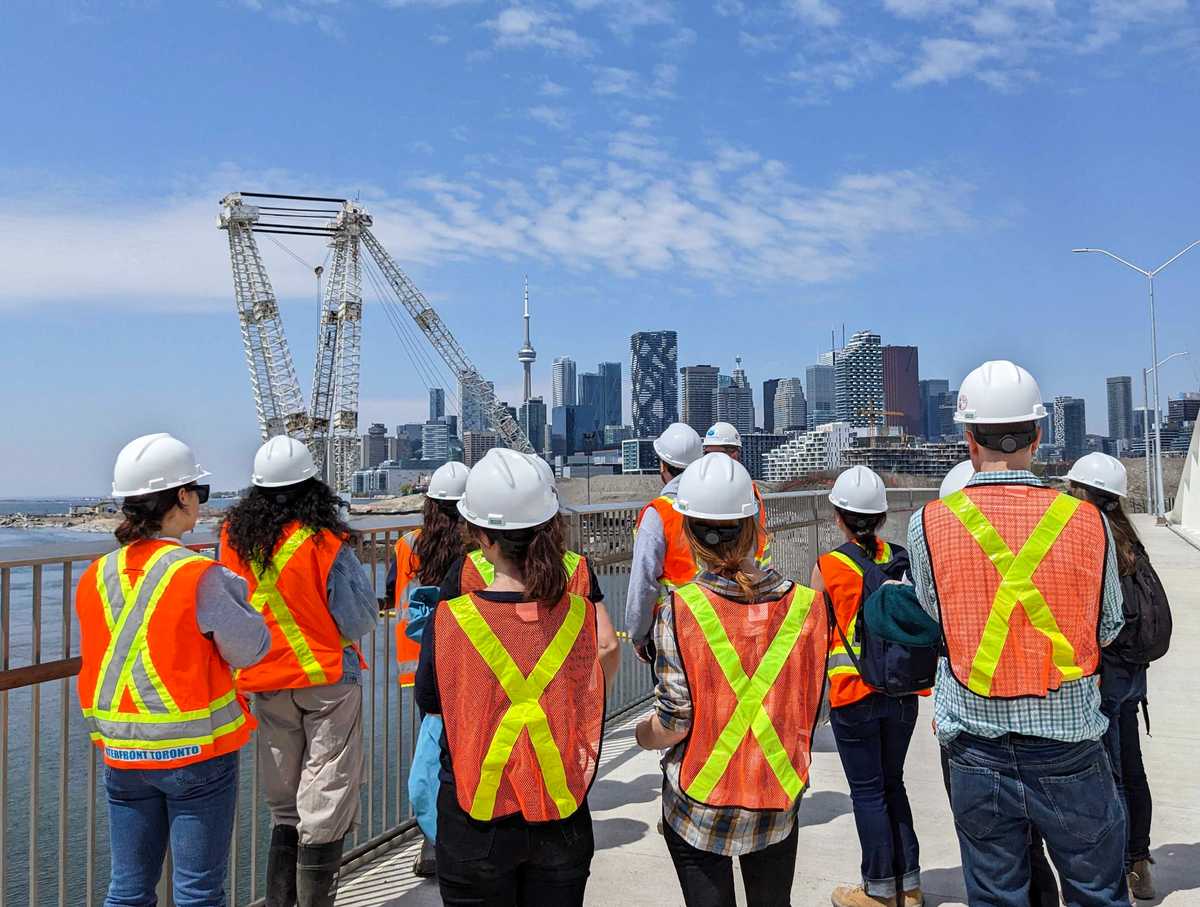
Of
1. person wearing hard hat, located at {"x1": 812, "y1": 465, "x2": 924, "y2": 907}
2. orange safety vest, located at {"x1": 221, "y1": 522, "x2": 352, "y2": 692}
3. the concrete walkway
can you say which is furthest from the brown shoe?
orange safety vest, located at {"x1": 221, "y1": 522, "x2": 352, "y2": 692}

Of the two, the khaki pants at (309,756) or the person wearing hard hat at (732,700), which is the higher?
the person wearing hard hat at (732,700)

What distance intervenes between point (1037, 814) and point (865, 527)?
1541 millimetres

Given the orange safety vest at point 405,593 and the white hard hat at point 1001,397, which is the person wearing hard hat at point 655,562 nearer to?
the orange safety vest at point 405,593

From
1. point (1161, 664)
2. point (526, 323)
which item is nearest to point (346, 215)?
point (526, 323)

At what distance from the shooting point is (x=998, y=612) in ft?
8.79

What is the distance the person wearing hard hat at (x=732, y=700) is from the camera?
265 centimetres

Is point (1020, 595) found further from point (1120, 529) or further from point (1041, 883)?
point (1120, 529)

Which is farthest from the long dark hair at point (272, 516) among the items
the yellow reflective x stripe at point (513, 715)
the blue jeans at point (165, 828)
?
the yellow reflective x stripe at point (513, 715)

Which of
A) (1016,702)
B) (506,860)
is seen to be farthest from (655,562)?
(506,860)

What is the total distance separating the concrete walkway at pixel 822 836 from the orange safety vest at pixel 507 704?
215cm

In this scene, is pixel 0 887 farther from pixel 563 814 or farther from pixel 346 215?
pixel 346 215

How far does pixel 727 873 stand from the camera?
9.18 ft

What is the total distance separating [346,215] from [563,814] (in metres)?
92.2

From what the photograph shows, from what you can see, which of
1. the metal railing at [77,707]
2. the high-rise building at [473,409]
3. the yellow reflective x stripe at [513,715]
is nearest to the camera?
the yellow reflective x stripe at [513,715]
